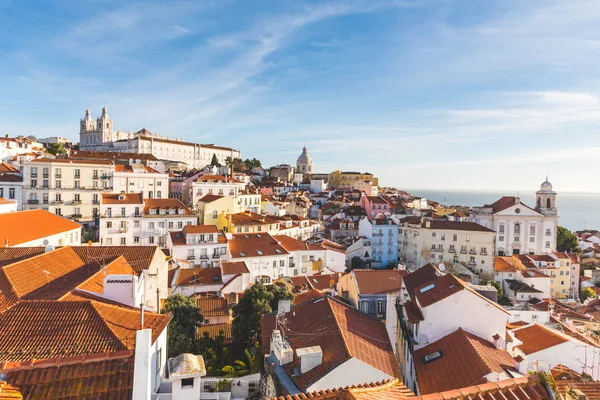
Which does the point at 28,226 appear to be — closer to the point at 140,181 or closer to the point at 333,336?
the point at 333,336

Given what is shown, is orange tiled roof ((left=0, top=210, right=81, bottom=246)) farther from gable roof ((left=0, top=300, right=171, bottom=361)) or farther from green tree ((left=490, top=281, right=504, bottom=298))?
green tree ((left=490, top=281, right=504, bottom=298))

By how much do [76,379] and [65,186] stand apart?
41995 mm

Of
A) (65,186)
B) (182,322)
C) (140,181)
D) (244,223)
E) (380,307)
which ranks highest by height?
(140,181)

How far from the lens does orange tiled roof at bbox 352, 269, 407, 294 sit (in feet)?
63.9

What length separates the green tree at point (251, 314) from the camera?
17594mm

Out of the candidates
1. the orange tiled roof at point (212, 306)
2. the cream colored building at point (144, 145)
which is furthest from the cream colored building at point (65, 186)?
the cream colored building at point (144, 145)

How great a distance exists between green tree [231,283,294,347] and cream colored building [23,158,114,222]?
1197 inches

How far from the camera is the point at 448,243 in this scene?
47062 mm

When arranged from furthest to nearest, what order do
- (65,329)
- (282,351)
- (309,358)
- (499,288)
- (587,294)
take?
(587,294) < (499,288) < (282,351) < (309,358) < (65,329)

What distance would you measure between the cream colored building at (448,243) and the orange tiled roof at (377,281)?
27.2 m

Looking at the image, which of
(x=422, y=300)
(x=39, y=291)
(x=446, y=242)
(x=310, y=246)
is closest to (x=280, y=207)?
(x=310, y=246)

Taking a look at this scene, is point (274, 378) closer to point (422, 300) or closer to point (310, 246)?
point (422, 300)

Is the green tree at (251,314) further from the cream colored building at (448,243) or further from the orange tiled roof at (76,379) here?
the cream colored building at (448,243)

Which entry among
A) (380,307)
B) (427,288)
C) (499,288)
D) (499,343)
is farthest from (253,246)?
(499,288)
